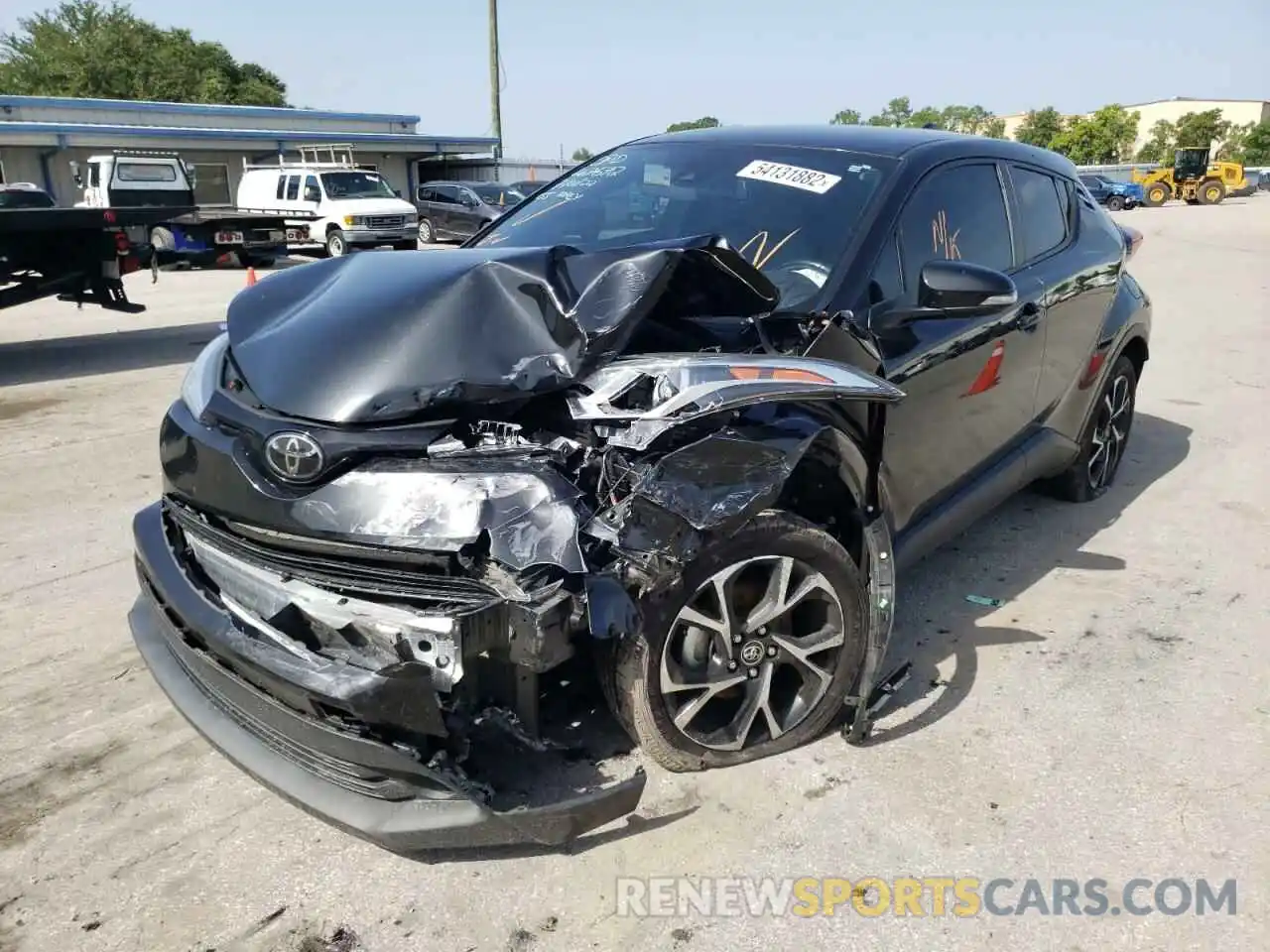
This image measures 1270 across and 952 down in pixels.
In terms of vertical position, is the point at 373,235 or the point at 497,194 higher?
the point at 497,194

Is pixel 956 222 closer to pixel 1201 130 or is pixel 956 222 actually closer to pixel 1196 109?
pixel 1201 130

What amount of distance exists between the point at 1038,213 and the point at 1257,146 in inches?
3893

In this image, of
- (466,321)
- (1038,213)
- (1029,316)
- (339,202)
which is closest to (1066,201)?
(1038,213)

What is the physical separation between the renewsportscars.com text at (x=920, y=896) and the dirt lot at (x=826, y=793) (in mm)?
33

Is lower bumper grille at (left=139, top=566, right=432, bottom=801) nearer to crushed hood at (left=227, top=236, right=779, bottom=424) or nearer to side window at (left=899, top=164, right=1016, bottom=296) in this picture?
crushed hood at (left=227, top=236, right=779, bottom=424)

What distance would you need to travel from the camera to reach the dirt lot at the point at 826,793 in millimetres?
2275

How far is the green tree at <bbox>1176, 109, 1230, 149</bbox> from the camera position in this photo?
261 ft

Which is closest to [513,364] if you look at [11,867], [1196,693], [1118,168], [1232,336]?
[11,867]

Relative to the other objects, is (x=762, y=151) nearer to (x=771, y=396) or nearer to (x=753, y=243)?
(x=753, y=243)

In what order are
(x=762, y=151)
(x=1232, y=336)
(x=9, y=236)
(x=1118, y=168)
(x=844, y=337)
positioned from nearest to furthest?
1. (x=844, y=337)
2. (x=762, y=151)
3. (x=9, y=236)
4. (x=1232, y=336)
5. (x=1118, y=168)

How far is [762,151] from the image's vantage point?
3.73 m

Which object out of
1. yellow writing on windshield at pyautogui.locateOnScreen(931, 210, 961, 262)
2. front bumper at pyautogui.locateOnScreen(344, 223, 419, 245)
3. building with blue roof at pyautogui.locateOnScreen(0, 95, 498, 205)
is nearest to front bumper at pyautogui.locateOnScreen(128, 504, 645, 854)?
yellow writing on windshield at pyautogui.locateOnScreen(931, 210, 961, 262)

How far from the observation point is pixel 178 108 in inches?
1299

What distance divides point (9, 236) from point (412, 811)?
8.47 metres
